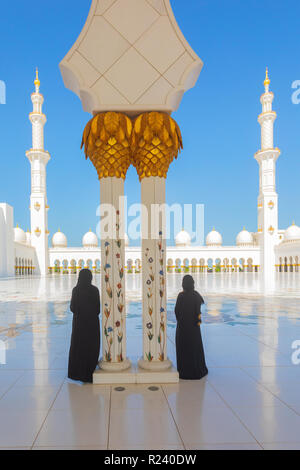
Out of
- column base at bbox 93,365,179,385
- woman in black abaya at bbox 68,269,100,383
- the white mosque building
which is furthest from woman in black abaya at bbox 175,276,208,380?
the white mosque building

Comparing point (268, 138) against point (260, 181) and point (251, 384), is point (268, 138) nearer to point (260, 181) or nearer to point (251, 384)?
point (260, 181)

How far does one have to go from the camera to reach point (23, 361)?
2.96 m

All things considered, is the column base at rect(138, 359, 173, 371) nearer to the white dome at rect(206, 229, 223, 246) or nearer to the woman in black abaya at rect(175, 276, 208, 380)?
the woman in black abaya at rect(175, 276, 208, 380)

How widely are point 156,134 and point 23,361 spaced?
227 centimetres

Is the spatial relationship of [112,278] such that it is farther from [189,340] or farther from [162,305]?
[189,340]

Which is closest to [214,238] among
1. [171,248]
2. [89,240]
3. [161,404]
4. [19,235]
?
[171,248]

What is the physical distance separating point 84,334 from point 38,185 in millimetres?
24756

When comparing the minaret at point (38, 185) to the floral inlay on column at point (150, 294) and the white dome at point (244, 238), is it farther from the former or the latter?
the floral inlay on column at point (150, 294)

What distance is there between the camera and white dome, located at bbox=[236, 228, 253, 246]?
36.3 m

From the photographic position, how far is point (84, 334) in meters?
2.51

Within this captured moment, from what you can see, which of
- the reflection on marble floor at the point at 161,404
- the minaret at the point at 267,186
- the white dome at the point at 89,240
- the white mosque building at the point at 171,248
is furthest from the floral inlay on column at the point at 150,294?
the white dome at the point at 89,240

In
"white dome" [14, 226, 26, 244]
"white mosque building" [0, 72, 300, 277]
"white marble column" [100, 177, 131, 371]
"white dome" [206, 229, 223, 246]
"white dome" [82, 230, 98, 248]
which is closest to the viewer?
"white marble column" [100, 177, 131, 371]

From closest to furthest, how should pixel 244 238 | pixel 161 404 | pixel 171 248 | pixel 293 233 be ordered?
pixel 161 404, pixel 293 233, pixel 171 248, pixel 244 238

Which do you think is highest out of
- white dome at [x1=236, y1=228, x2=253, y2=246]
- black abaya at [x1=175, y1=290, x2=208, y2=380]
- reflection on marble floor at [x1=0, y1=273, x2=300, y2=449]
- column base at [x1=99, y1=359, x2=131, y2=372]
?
white dome at [x1=236, y1=228, x2=253, y2=246]
